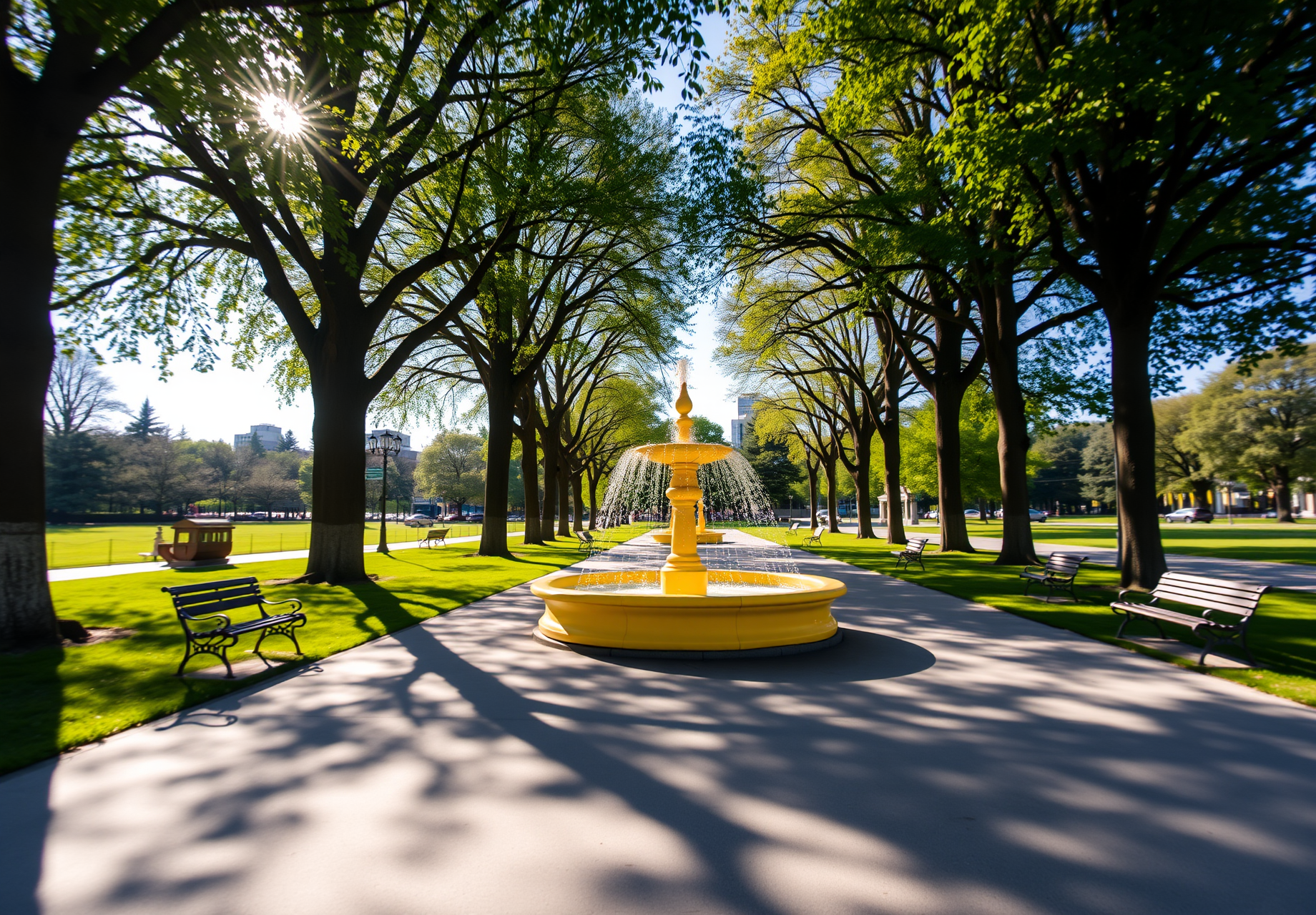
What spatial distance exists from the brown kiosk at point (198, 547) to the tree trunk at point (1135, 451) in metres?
24.4

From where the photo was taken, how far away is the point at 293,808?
372 centimetres

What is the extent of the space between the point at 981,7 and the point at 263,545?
37.3 meters

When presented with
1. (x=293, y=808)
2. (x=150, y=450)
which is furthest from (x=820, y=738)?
(x=150, y=450)

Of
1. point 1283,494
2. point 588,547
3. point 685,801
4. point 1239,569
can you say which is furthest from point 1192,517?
point 685,801

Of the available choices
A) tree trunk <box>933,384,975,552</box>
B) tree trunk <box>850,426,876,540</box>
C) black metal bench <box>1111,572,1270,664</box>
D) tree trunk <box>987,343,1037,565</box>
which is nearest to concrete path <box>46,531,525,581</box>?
black metal bench <box>1111,572,1270,664</box>

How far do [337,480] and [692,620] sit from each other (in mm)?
10248

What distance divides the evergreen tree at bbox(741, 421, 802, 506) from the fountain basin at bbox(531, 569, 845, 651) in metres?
63.5

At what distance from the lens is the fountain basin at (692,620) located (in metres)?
7.52

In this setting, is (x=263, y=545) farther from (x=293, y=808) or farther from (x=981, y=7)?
(x=981, y=7)

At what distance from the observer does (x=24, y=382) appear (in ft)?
26.0

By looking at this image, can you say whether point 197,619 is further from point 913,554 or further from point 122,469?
point 122,469

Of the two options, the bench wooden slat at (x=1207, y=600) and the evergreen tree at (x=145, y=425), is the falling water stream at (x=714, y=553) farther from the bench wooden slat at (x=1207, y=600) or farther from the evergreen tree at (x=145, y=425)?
the evergreen tree at (x=145, y=425)

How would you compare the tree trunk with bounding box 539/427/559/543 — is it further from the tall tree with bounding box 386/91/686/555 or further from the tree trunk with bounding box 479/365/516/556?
the tree trunk with bounding box 479/365/516/556

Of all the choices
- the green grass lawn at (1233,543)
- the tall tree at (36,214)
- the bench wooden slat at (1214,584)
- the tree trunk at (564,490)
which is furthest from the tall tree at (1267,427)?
the tall tree at (36,214)
